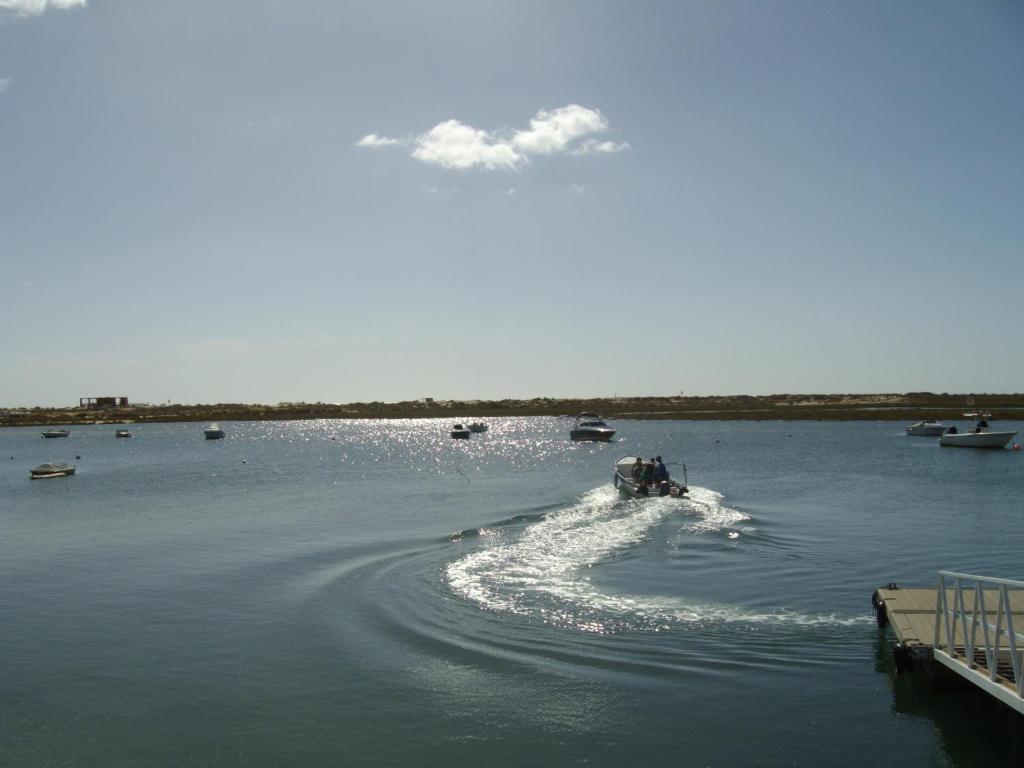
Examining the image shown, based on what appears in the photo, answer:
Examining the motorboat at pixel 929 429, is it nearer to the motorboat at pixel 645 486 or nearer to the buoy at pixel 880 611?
the motorboat at pixel 645 486

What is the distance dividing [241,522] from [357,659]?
71.4 ft

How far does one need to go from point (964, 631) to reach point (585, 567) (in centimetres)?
1263

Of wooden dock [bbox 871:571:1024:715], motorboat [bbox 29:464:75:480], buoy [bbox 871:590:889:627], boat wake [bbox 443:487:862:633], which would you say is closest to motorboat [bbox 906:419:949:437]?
boat wake [bbox 443:487:862:633]

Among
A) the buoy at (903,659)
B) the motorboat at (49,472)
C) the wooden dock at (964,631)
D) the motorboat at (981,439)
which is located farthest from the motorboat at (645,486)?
the motorboat at (981,439)

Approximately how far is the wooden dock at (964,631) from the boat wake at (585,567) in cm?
192

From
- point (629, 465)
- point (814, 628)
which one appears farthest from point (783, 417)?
point (814, 628)

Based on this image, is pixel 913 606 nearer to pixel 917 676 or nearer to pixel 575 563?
pixel 917 676

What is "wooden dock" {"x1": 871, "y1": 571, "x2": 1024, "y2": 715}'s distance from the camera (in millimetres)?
11609

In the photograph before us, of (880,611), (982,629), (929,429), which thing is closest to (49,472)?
(880,611)

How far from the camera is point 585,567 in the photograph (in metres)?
24.3

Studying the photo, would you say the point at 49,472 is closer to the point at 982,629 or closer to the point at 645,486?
the point at 645,486

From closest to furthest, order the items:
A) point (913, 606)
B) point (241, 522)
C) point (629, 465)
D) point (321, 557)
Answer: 1. point (913, 606)
2. point (321, 557)
3. point (241, 522)
4. point (629, 465)

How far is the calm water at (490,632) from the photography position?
41.1 feet

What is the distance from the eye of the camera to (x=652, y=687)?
14273 millimetres
